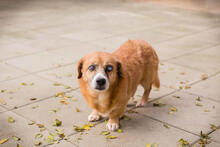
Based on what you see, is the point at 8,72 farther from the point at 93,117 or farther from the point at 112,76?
the point at 112,76

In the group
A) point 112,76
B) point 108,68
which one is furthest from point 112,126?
point 108,68

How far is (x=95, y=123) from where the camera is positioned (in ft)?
15.5

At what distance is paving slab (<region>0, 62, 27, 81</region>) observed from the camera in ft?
20.9

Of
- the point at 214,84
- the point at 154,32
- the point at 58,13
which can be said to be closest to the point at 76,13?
the point at 58,13

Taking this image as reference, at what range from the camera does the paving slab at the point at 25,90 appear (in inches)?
213

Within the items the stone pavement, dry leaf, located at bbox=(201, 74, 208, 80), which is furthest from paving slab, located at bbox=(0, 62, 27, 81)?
dry leaf, located at bbox=(201, 74, 208, 80)

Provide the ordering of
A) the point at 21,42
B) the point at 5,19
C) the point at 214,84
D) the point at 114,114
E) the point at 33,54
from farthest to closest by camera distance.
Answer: the point at 5,19
the point at 21,42
the point at 33,54
the point at 214,84
the point at 114,114

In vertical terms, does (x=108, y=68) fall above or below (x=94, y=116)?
above

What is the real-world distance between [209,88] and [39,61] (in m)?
3.47

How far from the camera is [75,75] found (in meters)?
6.54

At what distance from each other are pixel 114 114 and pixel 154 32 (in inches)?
233

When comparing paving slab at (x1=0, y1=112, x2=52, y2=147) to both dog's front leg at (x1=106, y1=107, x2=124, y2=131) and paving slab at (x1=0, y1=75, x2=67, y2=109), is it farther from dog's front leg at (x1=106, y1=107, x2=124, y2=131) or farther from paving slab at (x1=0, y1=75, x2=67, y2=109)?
dog's front leg at (x1=106, y1=107, x2=124, y2=131)

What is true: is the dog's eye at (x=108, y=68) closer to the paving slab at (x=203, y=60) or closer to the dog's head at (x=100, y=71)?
the dog's head at (x=100, y=71)

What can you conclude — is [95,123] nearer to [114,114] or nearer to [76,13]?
[114,114]
